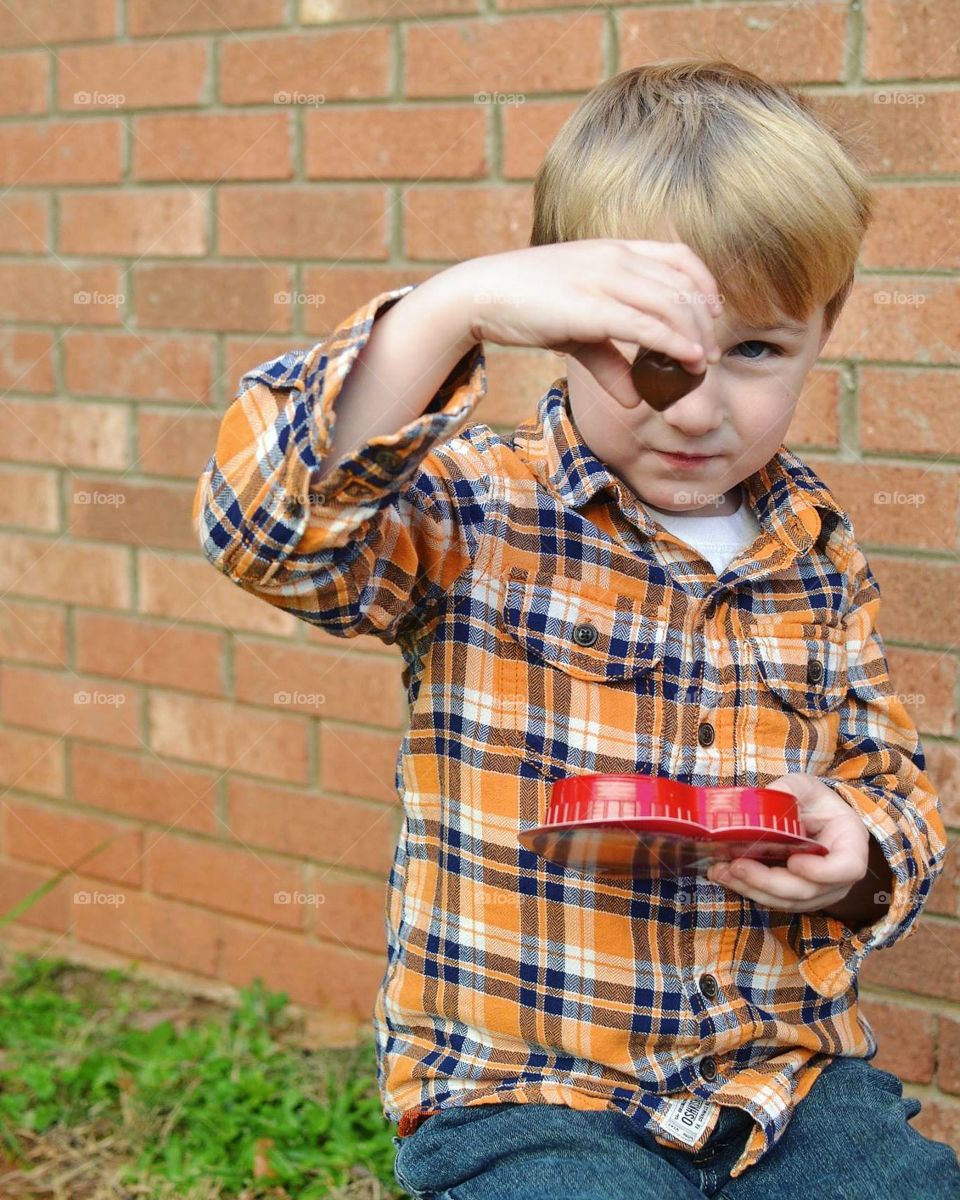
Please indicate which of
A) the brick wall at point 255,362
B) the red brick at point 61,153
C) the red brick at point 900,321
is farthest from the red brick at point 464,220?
the red brick at point 61,153

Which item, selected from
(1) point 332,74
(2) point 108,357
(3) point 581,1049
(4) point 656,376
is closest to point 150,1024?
(2) point 108,357

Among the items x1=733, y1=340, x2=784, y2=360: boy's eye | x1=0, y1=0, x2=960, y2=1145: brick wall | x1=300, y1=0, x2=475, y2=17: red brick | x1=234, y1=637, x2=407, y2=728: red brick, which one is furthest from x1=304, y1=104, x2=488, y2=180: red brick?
x1=733, y1=340, x2=784, y2=360: boy's eye

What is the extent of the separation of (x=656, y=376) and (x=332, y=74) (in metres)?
1.44

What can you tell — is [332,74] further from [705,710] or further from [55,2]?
[705,710]

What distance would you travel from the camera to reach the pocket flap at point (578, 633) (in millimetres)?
1545

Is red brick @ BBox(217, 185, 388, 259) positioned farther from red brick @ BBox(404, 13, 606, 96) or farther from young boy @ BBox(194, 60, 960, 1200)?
young boy @ BBox(194, 60, 960, 1200)

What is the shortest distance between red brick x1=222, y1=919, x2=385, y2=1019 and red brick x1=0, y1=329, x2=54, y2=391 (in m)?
1.16

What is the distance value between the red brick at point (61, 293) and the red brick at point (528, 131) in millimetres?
870

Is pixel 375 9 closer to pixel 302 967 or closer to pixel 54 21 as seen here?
pixel 54 21

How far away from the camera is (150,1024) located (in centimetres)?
284

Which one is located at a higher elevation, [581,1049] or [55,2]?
[55,2]

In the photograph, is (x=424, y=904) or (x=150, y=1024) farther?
(x=150, y=1024)

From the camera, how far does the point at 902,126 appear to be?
2.04 metres

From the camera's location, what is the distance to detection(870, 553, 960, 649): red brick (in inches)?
84.6
